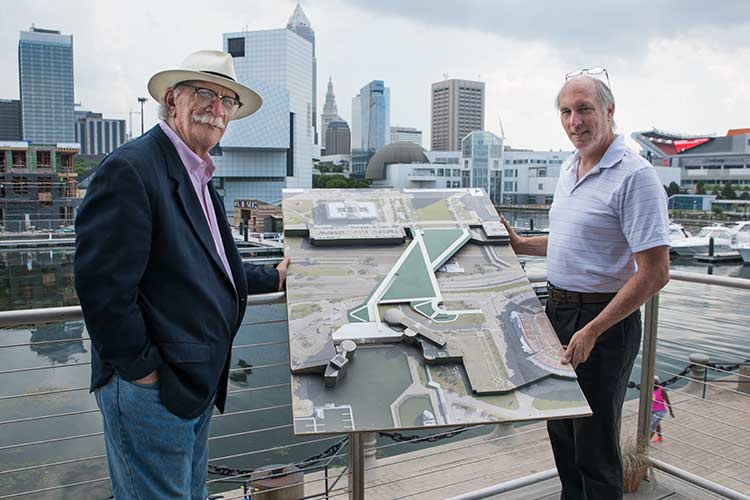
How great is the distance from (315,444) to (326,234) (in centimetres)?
749

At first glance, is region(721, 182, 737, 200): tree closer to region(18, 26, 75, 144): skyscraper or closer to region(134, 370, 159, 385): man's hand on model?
region(134, 370, 159, 385): man's hand on model

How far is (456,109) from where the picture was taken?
106 metres

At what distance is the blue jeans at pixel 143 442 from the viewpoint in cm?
142

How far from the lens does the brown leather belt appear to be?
6.62 ft

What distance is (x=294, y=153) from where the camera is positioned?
5625 cm

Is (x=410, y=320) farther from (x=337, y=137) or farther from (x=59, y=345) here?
(x=337, y=137)

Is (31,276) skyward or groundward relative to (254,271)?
groundward

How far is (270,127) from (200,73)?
51.7 m

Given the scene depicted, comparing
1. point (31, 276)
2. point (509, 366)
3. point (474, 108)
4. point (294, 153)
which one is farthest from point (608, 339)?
point (474, 108)

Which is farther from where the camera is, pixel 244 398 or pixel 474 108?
pixel 474 108

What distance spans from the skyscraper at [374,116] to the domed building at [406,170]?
42924mm

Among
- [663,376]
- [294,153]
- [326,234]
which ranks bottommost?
[663,376]

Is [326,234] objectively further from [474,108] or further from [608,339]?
[474,108]

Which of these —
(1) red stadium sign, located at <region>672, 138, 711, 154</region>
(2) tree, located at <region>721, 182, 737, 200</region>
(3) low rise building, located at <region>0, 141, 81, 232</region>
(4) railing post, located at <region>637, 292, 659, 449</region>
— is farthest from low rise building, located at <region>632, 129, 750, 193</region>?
(4) railing post, located at <region>637, 292, 659, 449</region>
